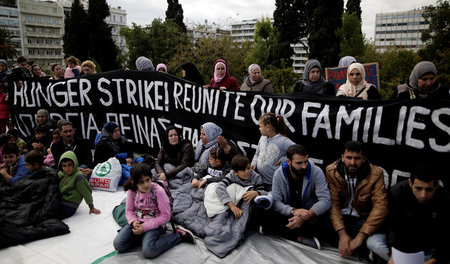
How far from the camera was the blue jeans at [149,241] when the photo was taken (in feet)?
10.2

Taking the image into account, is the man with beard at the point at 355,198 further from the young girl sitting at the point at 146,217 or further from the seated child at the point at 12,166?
the seated child at the point at 12,166

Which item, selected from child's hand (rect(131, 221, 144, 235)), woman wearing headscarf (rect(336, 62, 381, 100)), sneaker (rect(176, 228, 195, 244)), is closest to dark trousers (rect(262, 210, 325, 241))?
sneaker (rect(176, 228, 195, 244))

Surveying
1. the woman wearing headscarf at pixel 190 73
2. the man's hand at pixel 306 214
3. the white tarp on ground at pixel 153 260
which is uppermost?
the woman wearing headscarf at pixel 190 73

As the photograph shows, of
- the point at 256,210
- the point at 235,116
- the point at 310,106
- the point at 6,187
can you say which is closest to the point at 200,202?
the point at 256,210

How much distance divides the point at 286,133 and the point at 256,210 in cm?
114

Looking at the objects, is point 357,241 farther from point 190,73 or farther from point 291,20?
point 291,20

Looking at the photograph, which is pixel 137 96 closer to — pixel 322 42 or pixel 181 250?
pixel 181 250

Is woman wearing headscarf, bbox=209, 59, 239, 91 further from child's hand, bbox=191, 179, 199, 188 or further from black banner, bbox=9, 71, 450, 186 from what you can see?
child's hand, bbox=191, 179, 199, 188

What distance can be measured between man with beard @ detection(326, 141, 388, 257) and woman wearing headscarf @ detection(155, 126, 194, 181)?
2.31 meters

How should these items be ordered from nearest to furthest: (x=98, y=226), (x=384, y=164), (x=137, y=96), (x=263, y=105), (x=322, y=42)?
(x=384, y=164) → (x=98, y=226) → (x=263, y=105) → (x=137, y=96) → (x=322, y=42)

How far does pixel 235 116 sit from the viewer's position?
501cm

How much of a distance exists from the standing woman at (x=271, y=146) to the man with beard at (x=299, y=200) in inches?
18.9

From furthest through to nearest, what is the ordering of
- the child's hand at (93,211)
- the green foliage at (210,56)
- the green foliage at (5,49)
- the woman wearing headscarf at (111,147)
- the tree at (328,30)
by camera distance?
1. the green foliage at (5,49)
2. the tree at (328,30)
3. the green foliage at (210,56)
4. the woman wearing headscarf at (111,147)
5. the child's hand at (93,211)

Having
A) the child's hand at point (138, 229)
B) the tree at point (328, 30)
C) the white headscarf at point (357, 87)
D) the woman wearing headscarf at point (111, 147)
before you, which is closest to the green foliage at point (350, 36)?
the tree at point (328, 30)
